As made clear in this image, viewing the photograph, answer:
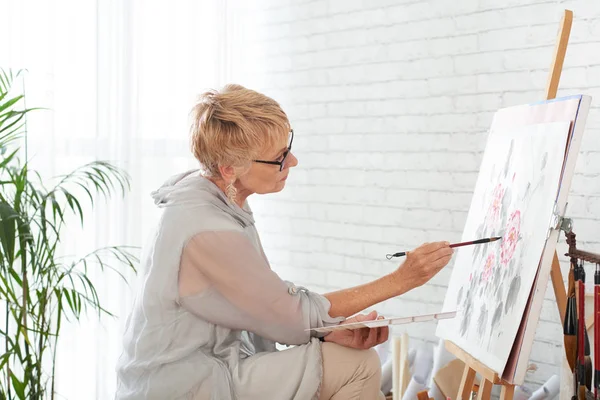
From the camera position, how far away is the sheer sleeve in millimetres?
2047

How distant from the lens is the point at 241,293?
206cm

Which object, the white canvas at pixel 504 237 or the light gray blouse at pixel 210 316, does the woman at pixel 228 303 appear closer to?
the light gray blouse at pixel 210 316

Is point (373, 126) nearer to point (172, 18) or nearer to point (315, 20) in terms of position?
point (315, 20)

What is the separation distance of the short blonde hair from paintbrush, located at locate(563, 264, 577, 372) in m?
0.89

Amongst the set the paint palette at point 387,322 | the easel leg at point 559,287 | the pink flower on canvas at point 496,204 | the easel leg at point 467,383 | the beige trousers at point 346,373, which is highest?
the pink flower on canvas at point 496,204

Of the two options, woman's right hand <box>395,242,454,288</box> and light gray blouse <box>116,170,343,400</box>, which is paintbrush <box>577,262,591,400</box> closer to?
woman's right hand <box>395,242,454,288</box>

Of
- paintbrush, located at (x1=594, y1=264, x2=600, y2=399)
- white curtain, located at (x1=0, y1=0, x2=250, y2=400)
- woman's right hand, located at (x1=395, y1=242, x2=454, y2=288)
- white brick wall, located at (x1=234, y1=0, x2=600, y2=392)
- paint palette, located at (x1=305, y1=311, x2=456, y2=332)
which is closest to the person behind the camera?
paintbrush, located at (x1=594, y1=264, x2=600, y2=399)

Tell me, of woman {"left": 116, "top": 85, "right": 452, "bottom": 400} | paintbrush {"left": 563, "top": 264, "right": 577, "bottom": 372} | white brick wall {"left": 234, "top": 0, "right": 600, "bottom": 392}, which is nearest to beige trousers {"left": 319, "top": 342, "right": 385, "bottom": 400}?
woman {"left": 116, "top": 85, "right": 452, "bottom": 400}

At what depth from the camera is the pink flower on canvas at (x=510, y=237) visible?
200 centimetres

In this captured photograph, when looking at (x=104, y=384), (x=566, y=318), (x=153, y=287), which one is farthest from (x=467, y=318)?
(x=104, y=384)

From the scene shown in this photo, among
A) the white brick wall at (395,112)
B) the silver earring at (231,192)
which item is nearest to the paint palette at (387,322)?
the silver earring at (231,192)

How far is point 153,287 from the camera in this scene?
6.89ft

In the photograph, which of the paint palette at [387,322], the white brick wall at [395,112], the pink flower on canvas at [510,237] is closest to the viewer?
the paint palette at [387,322]

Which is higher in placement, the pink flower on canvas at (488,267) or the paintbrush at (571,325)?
the pink flower on canvas at (488,267)
